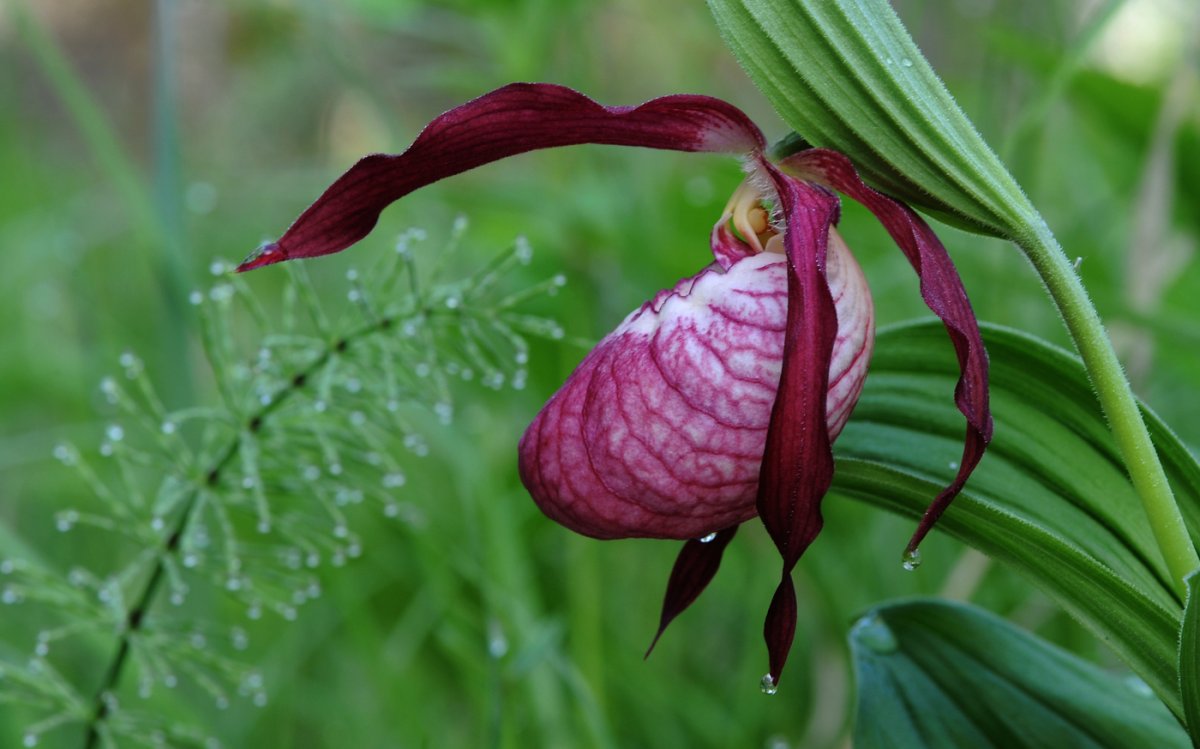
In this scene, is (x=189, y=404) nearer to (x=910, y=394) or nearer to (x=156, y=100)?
(x=156, y=100)

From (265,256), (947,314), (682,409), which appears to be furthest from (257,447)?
(947,314)

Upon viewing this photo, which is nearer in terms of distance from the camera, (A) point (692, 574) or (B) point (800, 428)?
(B) point (800, 428)

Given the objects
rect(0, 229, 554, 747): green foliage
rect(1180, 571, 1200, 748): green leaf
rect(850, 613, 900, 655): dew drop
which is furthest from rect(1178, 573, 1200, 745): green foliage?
rect(0, 229, 554, 747): green foliage

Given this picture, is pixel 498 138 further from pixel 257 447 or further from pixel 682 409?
pixel 257 447

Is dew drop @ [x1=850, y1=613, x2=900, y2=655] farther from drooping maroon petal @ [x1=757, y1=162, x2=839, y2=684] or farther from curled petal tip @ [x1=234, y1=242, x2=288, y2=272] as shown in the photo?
curled petal tip @ [x1=234, y1=242, x2=288, y2=272]

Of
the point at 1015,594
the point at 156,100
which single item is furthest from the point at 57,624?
the point at 1015,594

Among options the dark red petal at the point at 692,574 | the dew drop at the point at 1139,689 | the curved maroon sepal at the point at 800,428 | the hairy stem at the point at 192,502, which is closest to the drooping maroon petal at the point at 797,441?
the curved maroon sepal at the point at 800,428
